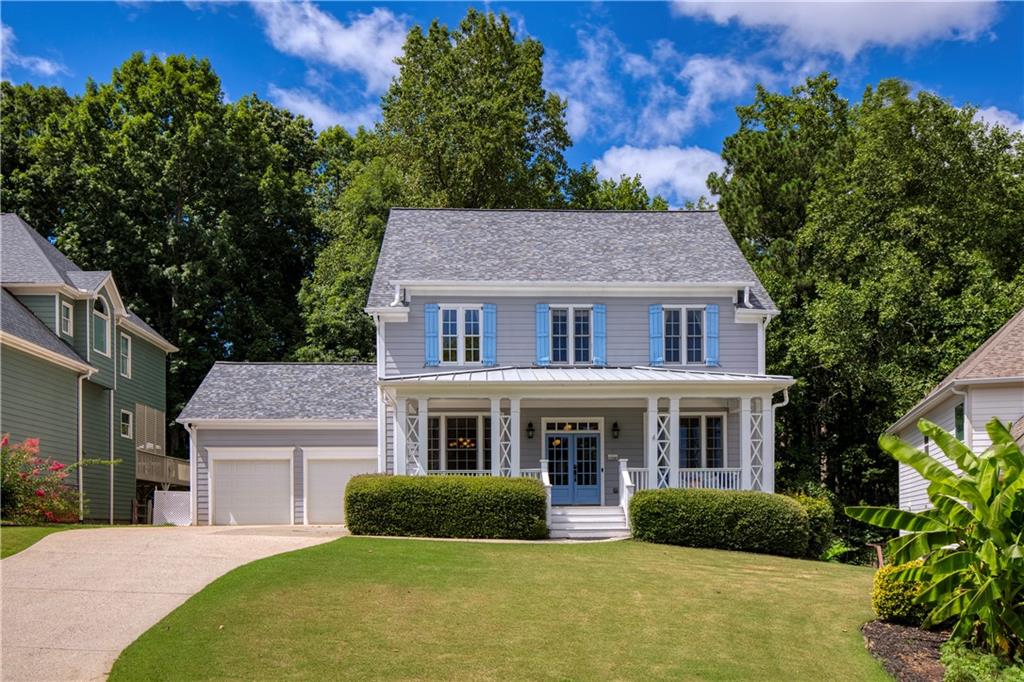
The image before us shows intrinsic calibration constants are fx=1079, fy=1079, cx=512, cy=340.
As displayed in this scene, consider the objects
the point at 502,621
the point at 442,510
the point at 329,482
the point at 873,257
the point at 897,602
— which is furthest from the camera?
the point at 873,257

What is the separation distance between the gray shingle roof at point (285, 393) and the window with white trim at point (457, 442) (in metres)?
2.74

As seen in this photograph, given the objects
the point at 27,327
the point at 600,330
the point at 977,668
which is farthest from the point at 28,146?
the point at 977,668

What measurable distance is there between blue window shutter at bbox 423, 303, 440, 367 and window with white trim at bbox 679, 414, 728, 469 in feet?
21.0

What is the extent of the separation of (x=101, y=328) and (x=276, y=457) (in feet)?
21.3

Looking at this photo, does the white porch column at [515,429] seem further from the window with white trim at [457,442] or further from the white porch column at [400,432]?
the window with white trim at [457,442]

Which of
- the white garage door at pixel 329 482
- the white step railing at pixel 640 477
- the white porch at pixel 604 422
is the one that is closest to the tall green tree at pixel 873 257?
the white porch at pixel 604 422

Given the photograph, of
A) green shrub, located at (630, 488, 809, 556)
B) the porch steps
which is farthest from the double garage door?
green shrub, located at (630, 488, 809, 556)

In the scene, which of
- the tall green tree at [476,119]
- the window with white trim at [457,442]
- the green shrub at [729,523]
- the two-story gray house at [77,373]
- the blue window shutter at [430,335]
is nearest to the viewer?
the green shrub at [729,523]

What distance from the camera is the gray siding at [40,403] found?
2453 centimetres

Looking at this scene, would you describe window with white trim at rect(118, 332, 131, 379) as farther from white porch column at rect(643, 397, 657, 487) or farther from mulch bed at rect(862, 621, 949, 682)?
mulch bed at rect(862, 621, 949, 682)

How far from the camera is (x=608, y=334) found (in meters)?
27.1

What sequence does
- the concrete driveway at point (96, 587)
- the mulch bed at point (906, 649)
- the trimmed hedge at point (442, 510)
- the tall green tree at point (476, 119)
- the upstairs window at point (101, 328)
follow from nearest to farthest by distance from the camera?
the concrete driveway at point (96, 587) < the mulch bed at point (906, 649) < the trimmed hedge at point (442, 510) < the upstairs window at point (101, 328) < the tall green tree at point (476, 119)

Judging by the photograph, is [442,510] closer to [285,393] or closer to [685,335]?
[685,335]

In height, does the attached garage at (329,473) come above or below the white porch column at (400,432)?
below
